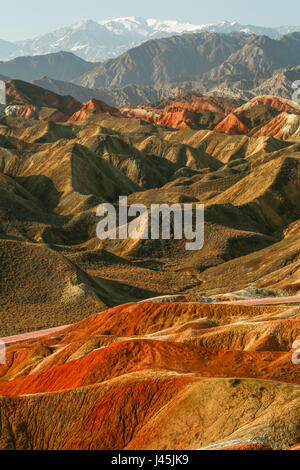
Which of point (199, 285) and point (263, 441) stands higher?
point (263, 441)

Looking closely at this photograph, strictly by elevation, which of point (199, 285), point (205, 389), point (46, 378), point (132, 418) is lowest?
point (199, 285)

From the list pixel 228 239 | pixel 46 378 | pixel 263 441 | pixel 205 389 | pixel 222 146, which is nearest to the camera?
pixel 263 441

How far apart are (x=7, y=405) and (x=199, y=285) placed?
47.3m

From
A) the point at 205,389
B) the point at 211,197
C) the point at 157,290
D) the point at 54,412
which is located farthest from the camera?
the point at 211,197

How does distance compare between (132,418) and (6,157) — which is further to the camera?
(6,157)

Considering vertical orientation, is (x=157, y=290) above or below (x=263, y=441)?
below

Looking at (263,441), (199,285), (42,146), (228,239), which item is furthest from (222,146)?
(263,441)

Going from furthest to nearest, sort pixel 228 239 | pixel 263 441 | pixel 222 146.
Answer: pixel 222 146 < pixel 228 239 < pixel 263 441

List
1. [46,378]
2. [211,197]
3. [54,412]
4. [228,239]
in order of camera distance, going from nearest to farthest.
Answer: [54,412] < [46,378] < [228,239] < [211,197]

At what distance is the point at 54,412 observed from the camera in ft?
78.8
